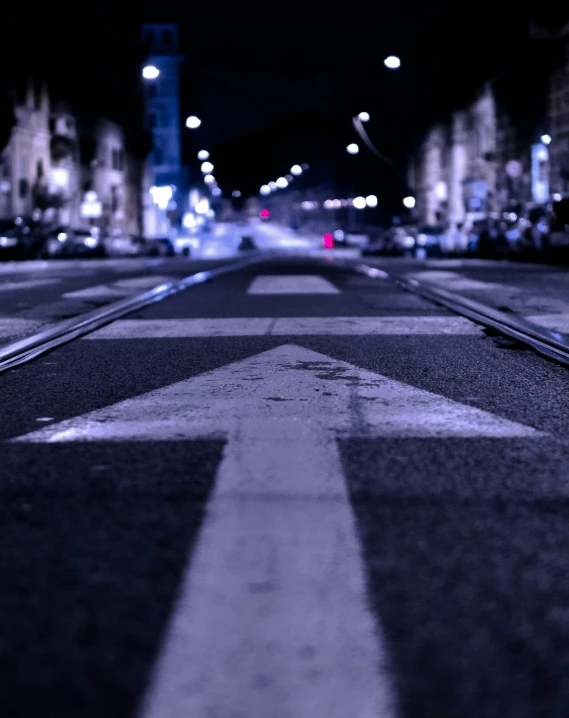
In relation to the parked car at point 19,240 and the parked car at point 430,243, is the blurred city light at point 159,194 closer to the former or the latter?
the parked car at point 430,243

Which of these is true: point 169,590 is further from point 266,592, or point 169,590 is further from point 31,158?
point 31,158

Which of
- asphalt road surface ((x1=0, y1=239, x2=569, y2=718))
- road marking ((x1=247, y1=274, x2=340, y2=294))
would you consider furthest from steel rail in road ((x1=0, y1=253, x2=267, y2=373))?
road marking ((x1=247, y1=274, x2=340, y2=294))

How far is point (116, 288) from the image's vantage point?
18.5 metres

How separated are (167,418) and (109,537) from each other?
2.12 metres

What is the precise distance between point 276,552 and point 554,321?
8795mm

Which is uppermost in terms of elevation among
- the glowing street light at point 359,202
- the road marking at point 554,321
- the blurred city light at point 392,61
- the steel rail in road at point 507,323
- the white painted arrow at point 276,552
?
the blurred city light at point 392,61

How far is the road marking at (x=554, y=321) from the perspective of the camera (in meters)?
11.0

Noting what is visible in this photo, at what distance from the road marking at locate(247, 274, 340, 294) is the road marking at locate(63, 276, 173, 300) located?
173 cm

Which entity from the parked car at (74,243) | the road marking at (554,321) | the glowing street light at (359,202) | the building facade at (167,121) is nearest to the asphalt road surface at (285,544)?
the road marking at (554,321)

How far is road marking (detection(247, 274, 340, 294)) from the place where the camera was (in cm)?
1700

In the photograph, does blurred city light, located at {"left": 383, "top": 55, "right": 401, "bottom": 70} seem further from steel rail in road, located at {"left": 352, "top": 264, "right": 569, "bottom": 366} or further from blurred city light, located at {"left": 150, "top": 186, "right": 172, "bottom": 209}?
blurred city light, located at {"left": 150, "top": 186, "right": 172, "bottom": 209}

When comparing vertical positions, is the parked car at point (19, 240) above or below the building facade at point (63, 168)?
below

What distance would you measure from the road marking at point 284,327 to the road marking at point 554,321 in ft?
2.25

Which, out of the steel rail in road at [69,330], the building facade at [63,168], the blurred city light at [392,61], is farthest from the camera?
the building facade at [63,168]
